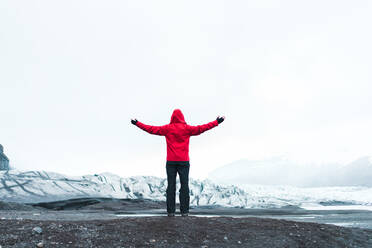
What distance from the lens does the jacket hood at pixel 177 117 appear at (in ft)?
25.5

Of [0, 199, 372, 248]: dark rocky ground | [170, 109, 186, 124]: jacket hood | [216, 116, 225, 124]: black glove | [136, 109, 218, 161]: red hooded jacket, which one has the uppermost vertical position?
[170, 109, 186, 124]: jacket hood

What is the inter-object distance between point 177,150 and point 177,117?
2.19 feet

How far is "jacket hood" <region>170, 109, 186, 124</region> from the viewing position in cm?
779

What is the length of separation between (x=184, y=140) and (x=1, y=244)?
3649 mm

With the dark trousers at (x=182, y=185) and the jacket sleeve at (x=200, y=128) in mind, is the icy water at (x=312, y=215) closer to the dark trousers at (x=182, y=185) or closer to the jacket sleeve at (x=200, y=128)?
the dark trousers at (x=182, y=185)

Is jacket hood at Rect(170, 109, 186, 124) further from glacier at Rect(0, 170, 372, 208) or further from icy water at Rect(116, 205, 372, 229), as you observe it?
glacier at Rect(0, 170, 372, 208)

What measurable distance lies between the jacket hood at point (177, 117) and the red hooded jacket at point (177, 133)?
9 cm

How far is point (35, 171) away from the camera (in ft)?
86.4

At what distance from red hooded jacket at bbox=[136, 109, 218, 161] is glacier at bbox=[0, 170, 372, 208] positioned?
643 inches

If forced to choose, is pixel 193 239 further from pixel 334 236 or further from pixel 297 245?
pixel 334 236

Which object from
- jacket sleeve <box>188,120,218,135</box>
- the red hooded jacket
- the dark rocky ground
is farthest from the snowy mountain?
the dark rocky ground

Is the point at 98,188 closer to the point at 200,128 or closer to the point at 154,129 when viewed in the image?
the point at 154,129

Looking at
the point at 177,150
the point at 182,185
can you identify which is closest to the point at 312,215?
A: the point at 182,185

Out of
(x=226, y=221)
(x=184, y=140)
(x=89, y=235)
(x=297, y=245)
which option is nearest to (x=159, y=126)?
(x=184, y=140)
